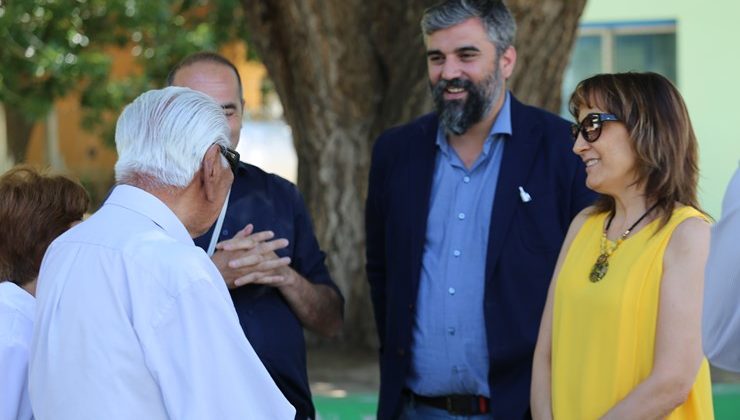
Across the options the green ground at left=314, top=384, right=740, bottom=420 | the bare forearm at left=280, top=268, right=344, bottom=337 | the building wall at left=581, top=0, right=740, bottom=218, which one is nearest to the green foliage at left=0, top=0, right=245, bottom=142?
the building wall at left=581, top=0, right=740, bottom=218

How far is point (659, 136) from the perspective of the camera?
9.86 feet

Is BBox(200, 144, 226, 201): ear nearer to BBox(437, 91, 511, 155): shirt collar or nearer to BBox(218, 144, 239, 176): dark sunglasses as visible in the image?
BBox(218, 144, 239, 176): dark sunglasses

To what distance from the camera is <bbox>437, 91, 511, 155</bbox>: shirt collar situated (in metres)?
3.86

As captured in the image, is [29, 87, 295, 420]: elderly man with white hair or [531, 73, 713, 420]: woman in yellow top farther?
[531, 73, 713, 420]: woman in yellow top

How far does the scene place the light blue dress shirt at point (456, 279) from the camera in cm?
372

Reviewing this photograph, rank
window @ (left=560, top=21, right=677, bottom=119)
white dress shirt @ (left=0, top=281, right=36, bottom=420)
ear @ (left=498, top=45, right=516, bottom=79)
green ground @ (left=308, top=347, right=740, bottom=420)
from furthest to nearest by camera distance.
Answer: window @ (left=560, top=21, right=677, bottom=119) → green ground @ (left=308, top=347, right=740, bottom=420) → ear @ (left=498, top=45, right=516, bottom=79) → white dress shirt @ (left=0, top=281, right=36, bottom=420)

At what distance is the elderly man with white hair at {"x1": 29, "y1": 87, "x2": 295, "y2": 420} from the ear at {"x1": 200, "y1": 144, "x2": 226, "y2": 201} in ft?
0.18

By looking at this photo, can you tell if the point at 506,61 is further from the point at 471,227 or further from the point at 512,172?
the point at 471,227

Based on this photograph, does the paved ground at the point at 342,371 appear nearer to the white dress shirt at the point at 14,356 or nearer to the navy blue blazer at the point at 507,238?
the navy blue blazer at the point at 507,238

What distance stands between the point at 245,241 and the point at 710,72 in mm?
9715

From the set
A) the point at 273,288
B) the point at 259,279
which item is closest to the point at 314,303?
the point at 273,288

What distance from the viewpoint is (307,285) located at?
3.76m

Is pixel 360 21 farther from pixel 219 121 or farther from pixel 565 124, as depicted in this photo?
pixel 219 121

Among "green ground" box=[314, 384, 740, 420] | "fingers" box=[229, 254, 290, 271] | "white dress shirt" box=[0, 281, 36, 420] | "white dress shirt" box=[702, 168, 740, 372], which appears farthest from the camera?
"green ground" box=[314, 384, 740, 420]
